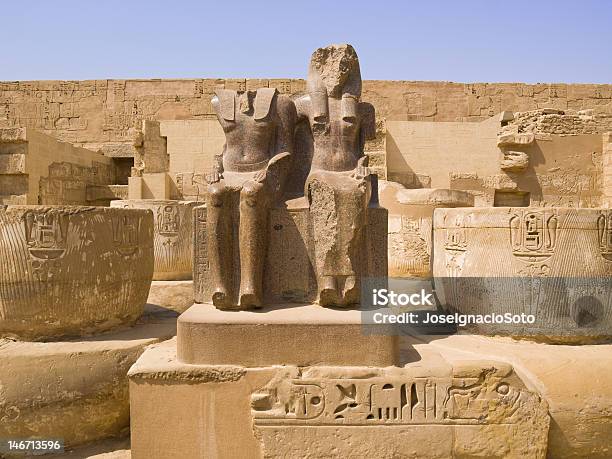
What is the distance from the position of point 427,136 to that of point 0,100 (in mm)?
12942

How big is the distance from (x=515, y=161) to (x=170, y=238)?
7.38 m

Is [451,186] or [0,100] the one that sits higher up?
[0,100]

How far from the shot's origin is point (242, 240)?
2.90m

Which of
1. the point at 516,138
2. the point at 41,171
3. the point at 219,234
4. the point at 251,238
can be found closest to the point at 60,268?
the point at 219,234

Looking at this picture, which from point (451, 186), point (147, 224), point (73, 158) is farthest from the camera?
point (73, 158)

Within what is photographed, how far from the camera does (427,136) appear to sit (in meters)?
10.4

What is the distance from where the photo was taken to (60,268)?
3.04 meters

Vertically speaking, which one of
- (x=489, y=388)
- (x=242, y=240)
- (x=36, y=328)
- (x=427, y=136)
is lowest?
(x=489, y=388)

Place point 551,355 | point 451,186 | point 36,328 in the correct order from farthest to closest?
1. point 451,186
2. point 36,328
3. point 551,355

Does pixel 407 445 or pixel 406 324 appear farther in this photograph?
pixel 406 324

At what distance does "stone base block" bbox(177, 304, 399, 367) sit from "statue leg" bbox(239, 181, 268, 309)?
261 millimetres

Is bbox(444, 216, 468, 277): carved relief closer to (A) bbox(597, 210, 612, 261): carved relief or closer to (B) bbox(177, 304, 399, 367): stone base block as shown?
(A) bbox(597, 210, 612, 261): carved relief

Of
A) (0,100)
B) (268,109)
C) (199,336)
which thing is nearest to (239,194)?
(268,109)

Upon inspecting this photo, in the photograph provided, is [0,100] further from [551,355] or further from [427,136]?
[551,355]
